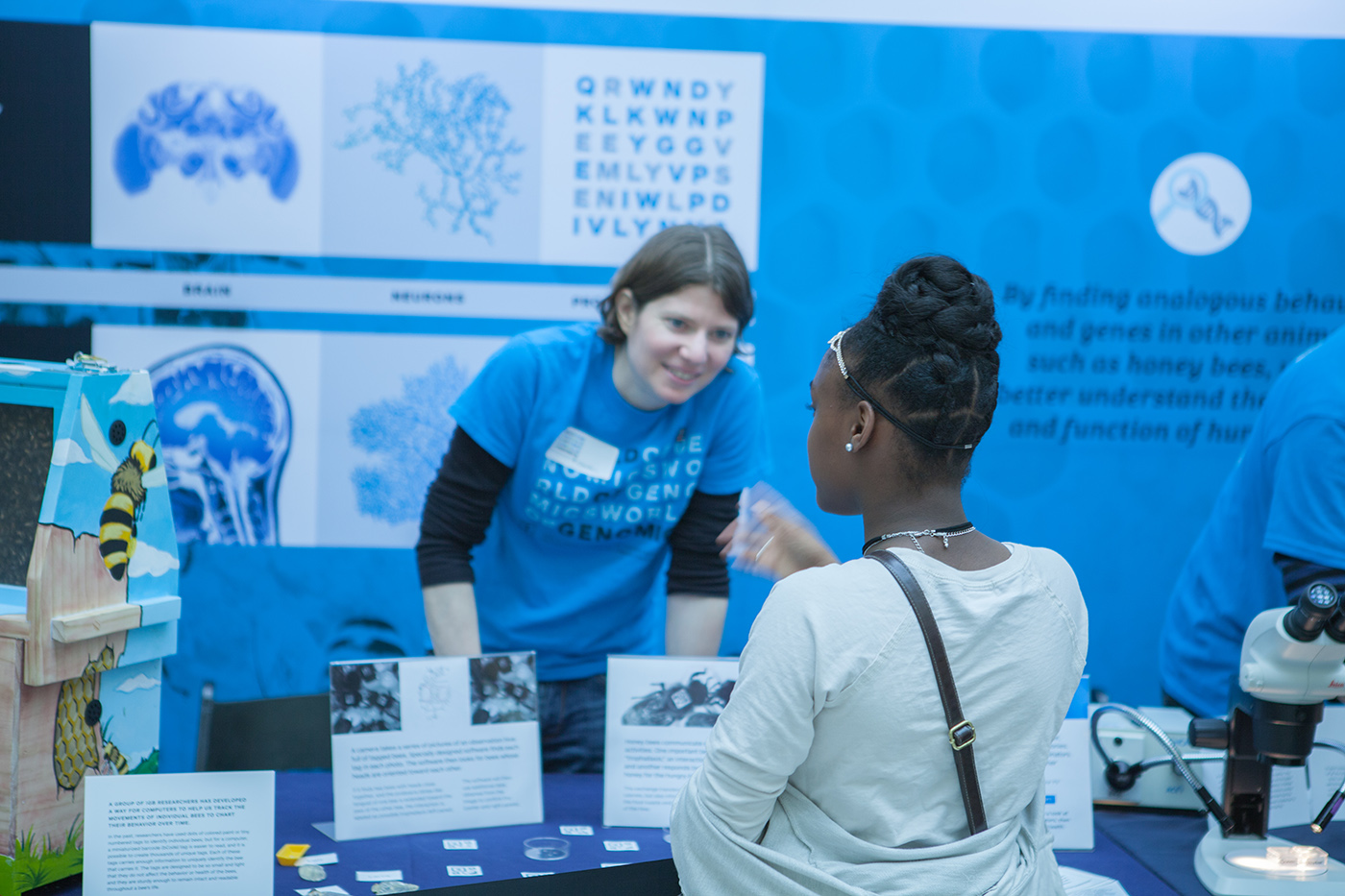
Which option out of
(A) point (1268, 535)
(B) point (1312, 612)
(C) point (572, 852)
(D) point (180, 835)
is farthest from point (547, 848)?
(A) point (1268, 535)

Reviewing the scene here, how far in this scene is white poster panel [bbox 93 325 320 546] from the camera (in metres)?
2.89

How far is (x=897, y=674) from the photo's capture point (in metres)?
0.99

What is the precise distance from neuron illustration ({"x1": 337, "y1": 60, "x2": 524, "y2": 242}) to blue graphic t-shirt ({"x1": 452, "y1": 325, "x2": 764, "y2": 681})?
1030 millimetres

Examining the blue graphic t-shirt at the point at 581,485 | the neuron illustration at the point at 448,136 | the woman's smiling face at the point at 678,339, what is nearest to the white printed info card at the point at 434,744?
the blue graphic t-shirt at the point at 581,485

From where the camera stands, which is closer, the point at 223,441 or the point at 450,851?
the point at 450,851

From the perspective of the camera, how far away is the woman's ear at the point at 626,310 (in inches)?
76.9

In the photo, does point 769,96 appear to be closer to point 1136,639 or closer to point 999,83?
point 999,83

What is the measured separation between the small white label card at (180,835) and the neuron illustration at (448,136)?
6.34 ft

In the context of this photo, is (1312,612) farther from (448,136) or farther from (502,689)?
(448,136)

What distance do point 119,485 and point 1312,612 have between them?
1716 millimetres

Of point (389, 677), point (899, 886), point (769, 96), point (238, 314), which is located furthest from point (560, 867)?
point (769, 96)

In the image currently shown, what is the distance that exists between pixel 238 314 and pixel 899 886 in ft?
8.28

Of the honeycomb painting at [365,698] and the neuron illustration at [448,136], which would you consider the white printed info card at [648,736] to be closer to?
the honeycomb painting at [365,698]

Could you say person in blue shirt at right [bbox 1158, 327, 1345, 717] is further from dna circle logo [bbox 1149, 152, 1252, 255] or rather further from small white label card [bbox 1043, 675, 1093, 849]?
dna circle logo [bbox 1149, 152, 1252, 255]
